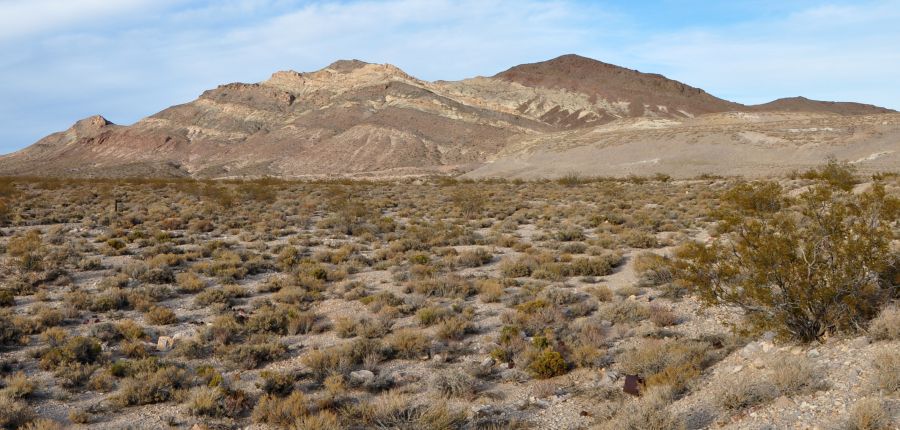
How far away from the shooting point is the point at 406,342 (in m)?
9.34

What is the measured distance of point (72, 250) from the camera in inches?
632

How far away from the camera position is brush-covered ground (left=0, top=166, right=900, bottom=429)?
22.1ft

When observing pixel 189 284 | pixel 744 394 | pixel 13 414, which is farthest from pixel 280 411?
pixel 189 284

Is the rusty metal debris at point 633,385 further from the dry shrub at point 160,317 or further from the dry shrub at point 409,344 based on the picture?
the dry shrub at point 160,317

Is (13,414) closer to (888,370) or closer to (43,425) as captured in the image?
(43,425)

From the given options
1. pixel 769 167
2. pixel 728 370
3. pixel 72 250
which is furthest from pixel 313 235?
pixel 769 167

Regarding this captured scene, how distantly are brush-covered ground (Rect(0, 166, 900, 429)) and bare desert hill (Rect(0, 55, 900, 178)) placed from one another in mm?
42751

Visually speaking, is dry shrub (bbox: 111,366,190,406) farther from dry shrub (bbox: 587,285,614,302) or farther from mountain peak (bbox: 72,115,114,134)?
mountain peak (bbox: 72,115,114,134)

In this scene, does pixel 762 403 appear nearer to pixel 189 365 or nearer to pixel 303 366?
pixel 303 366

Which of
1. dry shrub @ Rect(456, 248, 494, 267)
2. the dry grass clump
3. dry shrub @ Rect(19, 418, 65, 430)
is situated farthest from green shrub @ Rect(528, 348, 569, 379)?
dry shrub @ Rect(456, 248, 494, 267)

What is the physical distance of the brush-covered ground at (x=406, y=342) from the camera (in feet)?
22.1

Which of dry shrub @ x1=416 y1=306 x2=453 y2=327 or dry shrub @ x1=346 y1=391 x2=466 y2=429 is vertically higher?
dry shrub @ x1=416 y1=306 x2=453 y2=327

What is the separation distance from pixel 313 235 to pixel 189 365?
11.9 meters

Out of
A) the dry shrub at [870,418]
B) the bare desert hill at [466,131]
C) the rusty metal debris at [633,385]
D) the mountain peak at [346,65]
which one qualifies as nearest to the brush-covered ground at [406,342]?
the dry shrub at [870,418]
